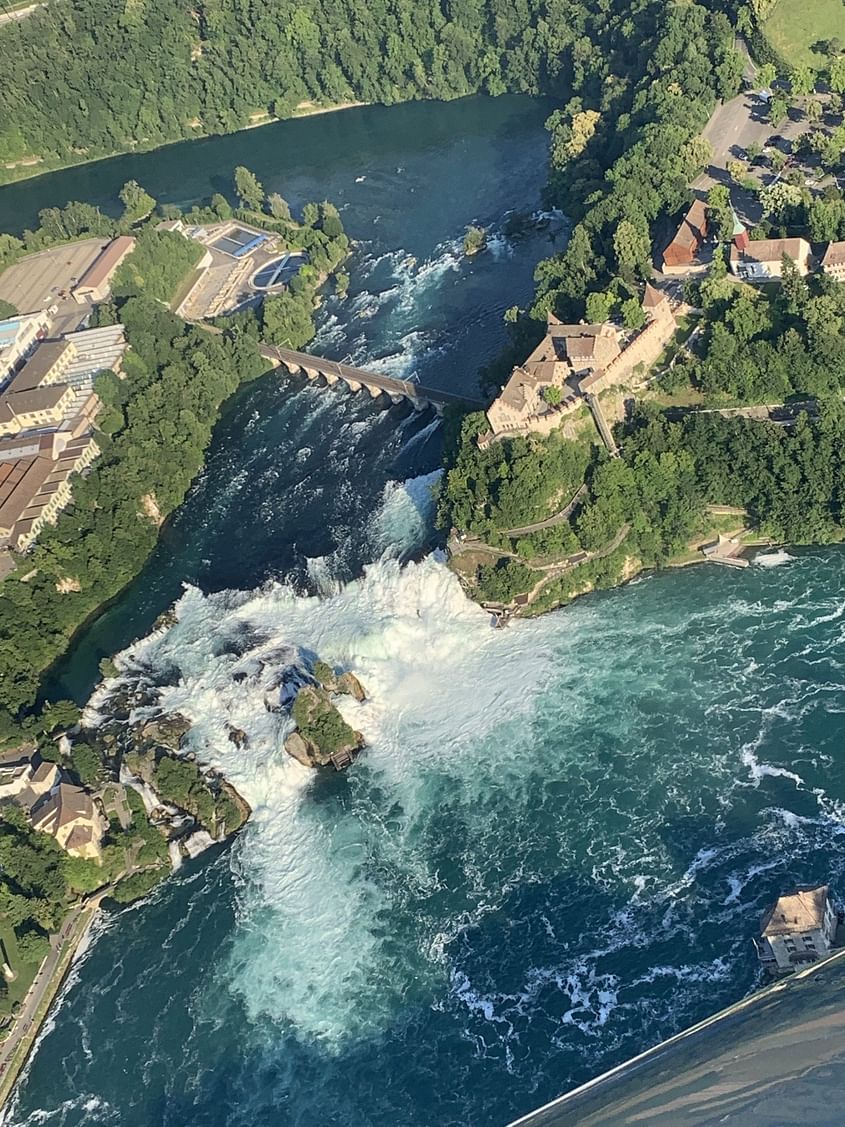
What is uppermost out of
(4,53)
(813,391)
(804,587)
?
(4,53)

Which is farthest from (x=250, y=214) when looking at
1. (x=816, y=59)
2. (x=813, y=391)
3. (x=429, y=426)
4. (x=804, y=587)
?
(x=804, y=587)

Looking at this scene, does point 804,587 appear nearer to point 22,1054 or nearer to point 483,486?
point 483,486

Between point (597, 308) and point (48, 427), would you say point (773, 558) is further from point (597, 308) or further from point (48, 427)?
point (48, 427)

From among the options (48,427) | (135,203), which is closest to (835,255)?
(48,427)

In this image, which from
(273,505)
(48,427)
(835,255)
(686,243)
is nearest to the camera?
(835,255)

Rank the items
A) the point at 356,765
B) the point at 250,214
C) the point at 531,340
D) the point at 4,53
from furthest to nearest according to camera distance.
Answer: the point at 4,53 < the point at 250,214 < the point at 531,340 < the point at 356,765

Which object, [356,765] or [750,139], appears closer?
[356,765]
